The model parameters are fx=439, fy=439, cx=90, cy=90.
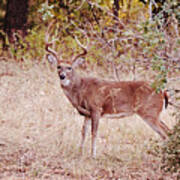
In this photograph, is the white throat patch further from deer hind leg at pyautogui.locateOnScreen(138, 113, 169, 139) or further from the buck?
deer hind leg at pyautogui.locateOnScreen(138, 113, 169, 139)

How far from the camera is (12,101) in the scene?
923 cm

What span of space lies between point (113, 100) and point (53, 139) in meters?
1.20

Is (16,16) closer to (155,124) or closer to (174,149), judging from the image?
(155,124)

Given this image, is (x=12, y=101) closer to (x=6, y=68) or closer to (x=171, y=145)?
(x=6, y=68)

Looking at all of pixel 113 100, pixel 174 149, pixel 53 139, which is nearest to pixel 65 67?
pixel 113 100

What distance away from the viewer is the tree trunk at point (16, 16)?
12422mm

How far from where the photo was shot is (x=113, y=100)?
7035mm

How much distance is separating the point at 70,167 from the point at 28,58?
19.1ft

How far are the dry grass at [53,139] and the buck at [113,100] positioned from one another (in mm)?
371

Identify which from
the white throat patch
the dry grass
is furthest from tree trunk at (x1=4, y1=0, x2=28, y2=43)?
the white throat patch

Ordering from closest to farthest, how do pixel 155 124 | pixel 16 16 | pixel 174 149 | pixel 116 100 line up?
pixel 174 149 → pixel 155 124 → pixel 116 100 → pixel 16 16

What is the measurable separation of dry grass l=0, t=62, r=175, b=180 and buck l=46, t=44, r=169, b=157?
371 mm

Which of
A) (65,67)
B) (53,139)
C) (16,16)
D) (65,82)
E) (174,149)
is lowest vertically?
(53,139)

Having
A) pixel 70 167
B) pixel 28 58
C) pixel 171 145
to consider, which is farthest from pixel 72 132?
pixel 28 58
